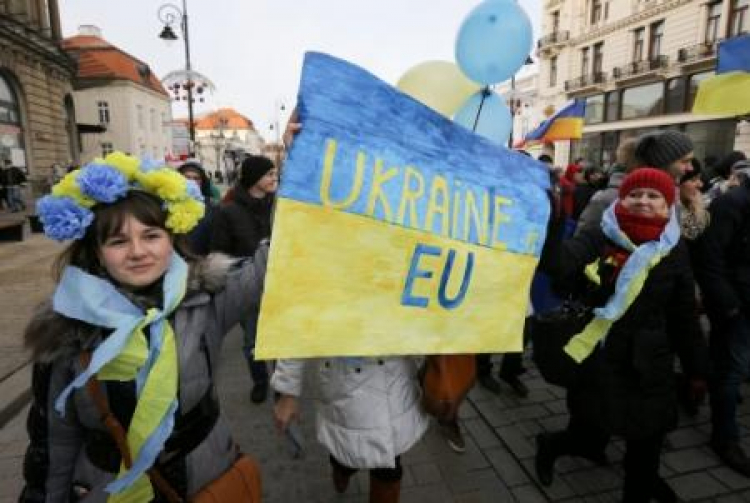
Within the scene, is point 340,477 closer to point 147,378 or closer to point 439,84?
point 147,378

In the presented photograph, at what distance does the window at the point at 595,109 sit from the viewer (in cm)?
2943

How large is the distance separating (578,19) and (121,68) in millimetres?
36617

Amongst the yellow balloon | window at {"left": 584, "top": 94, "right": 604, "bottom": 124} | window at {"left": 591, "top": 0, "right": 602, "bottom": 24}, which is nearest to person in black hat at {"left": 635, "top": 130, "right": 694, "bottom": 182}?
the yellow balloon

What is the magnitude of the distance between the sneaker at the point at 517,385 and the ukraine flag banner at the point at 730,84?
2816mm

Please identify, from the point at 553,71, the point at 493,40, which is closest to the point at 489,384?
the point at 493,40

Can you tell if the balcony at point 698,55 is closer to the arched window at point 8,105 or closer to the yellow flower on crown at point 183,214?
the yellow flower on crown at point 183,214

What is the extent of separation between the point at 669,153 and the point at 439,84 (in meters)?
1.48

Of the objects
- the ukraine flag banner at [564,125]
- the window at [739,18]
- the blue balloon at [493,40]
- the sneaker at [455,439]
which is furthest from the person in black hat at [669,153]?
the window at [739,18]

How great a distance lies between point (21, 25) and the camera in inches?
789

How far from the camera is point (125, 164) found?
60.6 inches

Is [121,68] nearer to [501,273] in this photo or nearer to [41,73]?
[41,73]

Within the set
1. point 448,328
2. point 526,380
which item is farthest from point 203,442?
point 526,380

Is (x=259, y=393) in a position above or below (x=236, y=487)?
below

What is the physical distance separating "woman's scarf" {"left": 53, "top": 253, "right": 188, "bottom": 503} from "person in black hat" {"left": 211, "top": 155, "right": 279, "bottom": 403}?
2.15 meters
